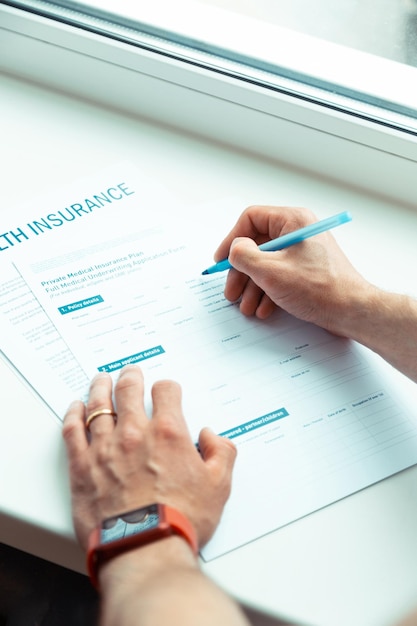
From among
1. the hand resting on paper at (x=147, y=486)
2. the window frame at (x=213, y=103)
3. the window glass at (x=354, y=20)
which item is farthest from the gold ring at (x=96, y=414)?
the window glass at (x=354, y=20)

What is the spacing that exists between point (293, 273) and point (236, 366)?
0.44ft

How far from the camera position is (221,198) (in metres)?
0.99

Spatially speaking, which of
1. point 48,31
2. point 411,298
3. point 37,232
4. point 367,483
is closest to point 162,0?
point 48,31

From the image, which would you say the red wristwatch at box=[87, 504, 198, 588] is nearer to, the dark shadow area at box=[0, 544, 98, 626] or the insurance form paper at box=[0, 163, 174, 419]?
the insurance form paper at box=[0, 163, 174, 419]

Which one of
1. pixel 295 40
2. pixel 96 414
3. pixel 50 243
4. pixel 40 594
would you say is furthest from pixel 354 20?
pixel 40 594

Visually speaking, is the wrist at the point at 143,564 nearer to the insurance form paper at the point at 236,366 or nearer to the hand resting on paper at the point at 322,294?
the insurance form paper at the point at 236,366

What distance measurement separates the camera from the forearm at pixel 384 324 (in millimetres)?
793

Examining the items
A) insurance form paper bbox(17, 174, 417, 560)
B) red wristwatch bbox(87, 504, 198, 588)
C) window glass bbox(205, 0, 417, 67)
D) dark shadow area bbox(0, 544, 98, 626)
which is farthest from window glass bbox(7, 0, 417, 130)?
dark shadow area bbox(0, 544, 98, 626)

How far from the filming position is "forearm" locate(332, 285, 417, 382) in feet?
2.60

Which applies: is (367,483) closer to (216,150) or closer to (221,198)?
(221,198)

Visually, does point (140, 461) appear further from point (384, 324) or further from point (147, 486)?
point (384, 324)

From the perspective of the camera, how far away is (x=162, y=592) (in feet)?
1.89

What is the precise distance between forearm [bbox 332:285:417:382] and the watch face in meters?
0.33

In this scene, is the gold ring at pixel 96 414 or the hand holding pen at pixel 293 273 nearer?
the gold ring at pixel 96 414
